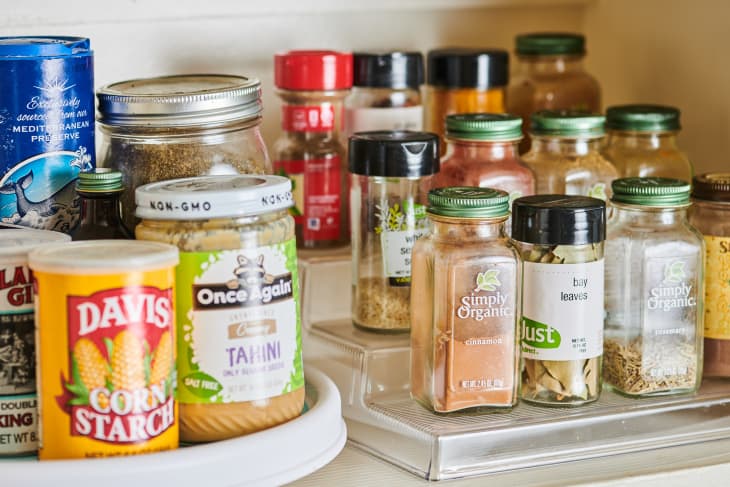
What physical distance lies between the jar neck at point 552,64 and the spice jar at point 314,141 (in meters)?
0.26

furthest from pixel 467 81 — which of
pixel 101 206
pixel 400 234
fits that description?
pixel 101 206

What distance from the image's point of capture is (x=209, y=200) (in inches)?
30.8

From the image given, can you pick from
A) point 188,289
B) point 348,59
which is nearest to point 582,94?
point 348,59

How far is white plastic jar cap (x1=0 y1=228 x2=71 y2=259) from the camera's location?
2.57 feet

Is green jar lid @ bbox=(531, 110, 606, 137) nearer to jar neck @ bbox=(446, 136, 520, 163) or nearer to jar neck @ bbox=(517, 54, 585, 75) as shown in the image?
jar neck @ bbox=(446, 136, 520, 163)

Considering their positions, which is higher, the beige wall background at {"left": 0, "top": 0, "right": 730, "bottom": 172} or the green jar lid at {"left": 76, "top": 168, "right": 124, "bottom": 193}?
the beige wall background at {"left": 0, "top": 0, "right": 730, "bottom": 172}

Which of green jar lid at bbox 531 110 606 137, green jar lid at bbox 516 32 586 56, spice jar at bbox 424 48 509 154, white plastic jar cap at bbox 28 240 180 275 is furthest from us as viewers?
green jar lid at bbox 516 32 586 56

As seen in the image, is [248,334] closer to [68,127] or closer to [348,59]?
[68,127]

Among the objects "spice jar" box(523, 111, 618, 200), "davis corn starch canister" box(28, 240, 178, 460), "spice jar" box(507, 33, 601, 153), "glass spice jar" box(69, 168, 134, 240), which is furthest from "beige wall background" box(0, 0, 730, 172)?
"davis corn starch canister" box(28, 240, 178, 460)

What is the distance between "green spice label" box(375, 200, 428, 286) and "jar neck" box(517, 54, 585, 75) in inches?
14.2

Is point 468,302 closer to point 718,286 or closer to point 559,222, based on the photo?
point 559,222

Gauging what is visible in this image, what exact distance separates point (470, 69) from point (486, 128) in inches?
7.0

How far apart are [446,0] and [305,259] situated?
39 cm

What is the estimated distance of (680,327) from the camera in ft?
3.24
